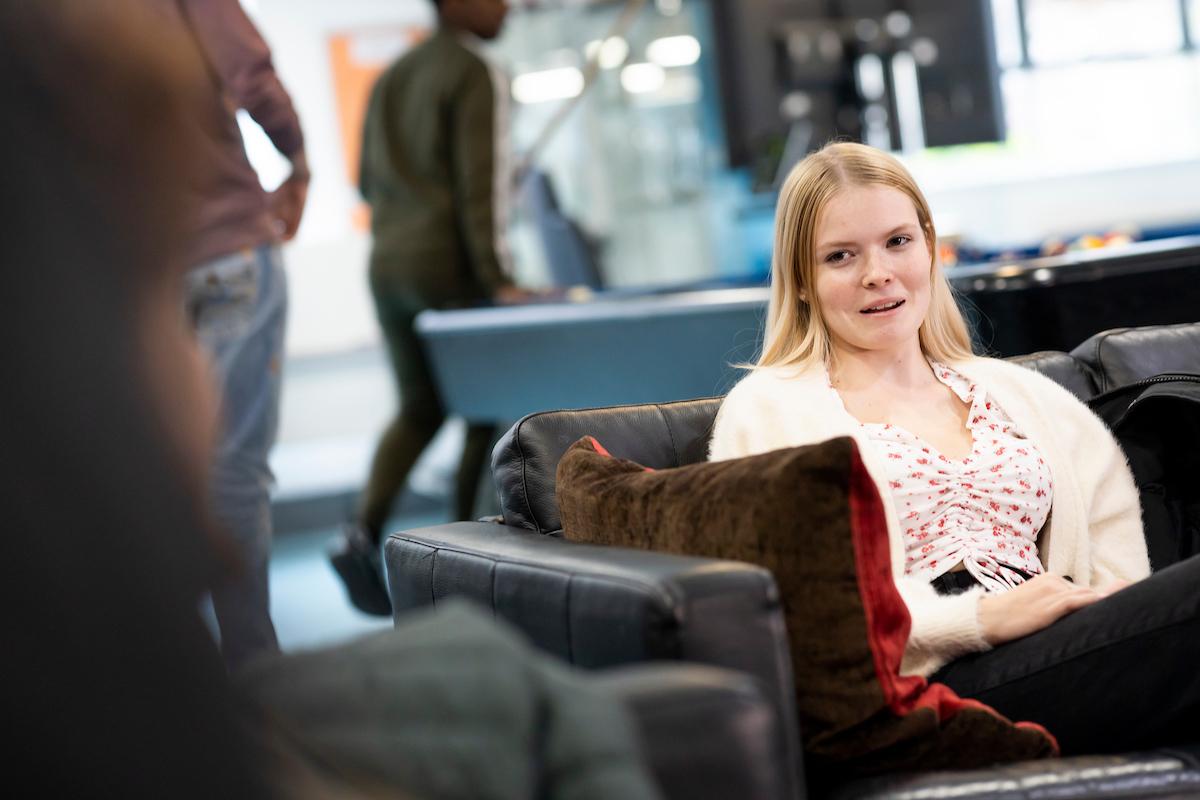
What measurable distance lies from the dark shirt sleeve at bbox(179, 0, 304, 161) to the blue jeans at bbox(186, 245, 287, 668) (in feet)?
0.92

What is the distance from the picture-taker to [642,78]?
25.3ft

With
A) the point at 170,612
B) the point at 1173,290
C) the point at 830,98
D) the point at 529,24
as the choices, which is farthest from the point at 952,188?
the point at 170,612

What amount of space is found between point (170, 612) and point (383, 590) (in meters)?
3.03

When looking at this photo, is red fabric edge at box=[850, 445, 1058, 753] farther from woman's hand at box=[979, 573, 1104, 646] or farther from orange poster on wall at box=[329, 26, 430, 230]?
orange poster on wall at box=[329, 26, 430, 230]

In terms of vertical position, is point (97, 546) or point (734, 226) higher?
point (97, 546)

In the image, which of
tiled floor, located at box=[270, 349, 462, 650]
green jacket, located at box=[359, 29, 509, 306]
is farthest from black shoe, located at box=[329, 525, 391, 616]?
green jacket, located at box=[359, 29, 509, 306]

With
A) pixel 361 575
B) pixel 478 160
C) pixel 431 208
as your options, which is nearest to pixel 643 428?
pixel 361 575

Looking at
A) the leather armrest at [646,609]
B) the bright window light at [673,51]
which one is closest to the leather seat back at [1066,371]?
the leather armrest at [646,609]

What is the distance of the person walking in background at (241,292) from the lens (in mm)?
2338

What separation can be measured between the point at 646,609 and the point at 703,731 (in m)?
0.21

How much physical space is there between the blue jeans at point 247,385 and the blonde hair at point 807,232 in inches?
36.8

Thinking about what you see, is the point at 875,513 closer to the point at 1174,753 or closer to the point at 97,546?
the point at 1174,753

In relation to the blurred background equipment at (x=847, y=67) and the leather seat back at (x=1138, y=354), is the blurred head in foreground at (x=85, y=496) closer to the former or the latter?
the leather seat back at (x=1138, y=354)

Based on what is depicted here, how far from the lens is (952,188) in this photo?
8.06 m
